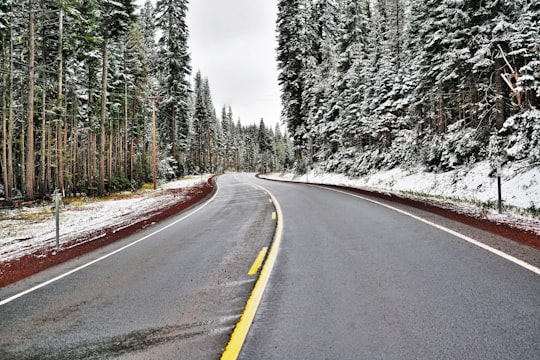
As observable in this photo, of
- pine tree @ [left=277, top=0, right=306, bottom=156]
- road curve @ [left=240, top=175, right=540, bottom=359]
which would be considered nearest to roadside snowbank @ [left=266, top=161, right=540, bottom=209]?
road curve @ [left=240, top=175, right=540, bottom=359]

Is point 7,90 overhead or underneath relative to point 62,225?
overhead

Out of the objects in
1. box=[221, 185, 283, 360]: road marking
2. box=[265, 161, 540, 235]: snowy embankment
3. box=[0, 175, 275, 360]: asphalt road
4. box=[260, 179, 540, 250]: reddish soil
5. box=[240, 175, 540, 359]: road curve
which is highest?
box=[265, 161, 540, 235]: snowy embankment

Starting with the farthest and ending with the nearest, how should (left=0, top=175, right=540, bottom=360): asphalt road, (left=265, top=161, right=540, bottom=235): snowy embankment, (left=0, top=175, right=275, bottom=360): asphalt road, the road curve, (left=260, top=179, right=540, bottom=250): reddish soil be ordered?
(left=265, top=161, right=540, bottom=235): snowy embankment
(left=260, top=179, right=540, bottom=250): reddish soil
(left=0, top=175, right=275, bottom=360): asphalt road
(left=0, top=175, right=540, bottom=360): asphalt road
the road curve

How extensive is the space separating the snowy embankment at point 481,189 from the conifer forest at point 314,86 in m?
0.81

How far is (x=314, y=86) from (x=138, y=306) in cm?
3890

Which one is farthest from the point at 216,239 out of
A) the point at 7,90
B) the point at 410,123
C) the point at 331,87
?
the point at 331,87

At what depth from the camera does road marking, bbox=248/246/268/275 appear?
5.61 meters

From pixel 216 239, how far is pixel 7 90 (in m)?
26.0

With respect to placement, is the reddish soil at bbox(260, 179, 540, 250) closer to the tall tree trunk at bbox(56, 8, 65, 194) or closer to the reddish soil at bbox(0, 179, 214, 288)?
the reddish soil at bbox(0, 179, 214, 288)

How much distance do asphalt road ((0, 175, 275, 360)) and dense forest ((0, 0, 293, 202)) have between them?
51.1 feet

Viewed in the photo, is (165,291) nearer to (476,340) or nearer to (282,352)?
(282,352)

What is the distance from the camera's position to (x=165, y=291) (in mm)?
4895

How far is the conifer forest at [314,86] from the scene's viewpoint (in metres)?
16.2

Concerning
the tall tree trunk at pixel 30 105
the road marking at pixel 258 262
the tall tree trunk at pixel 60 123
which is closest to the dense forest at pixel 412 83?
the road marking at pixel 258 262
